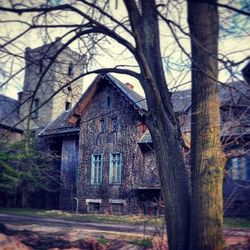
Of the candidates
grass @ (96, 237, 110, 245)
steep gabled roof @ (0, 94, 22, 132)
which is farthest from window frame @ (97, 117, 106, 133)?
steep gabled roof @ (0, 94, 22, 132)

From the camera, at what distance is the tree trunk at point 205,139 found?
354 centimetres

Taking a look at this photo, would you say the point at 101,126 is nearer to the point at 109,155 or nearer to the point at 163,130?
the point at 109,155

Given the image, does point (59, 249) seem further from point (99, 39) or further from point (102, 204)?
point (102, 204)

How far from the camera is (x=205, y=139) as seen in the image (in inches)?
149

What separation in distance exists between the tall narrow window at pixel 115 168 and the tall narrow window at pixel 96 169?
0.94 metres

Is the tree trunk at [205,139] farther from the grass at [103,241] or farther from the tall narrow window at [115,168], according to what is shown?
the tall narrow window at [115,168]

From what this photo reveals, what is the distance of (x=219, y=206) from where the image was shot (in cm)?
358

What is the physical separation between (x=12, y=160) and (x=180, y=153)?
19.6m

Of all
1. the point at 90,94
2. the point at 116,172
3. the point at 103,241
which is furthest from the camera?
the point at 90,94

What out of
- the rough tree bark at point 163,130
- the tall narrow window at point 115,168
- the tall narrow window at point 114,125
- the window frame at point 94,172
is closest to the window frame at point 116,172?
the tall narrow window at point 115,168

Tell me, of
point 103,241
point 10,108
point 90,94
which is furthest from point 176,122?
point 90,94

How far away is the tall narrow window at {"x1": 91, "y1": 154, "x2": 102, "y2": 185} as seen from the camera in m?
21.0

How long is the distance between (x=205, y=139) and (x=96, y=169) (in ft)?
58.9

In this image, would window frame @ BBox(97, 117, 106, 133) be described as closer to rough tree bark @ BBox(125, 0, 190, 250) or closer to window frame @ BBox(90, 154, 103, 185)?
window frame @ BBox(90, 154, 103, 185)
